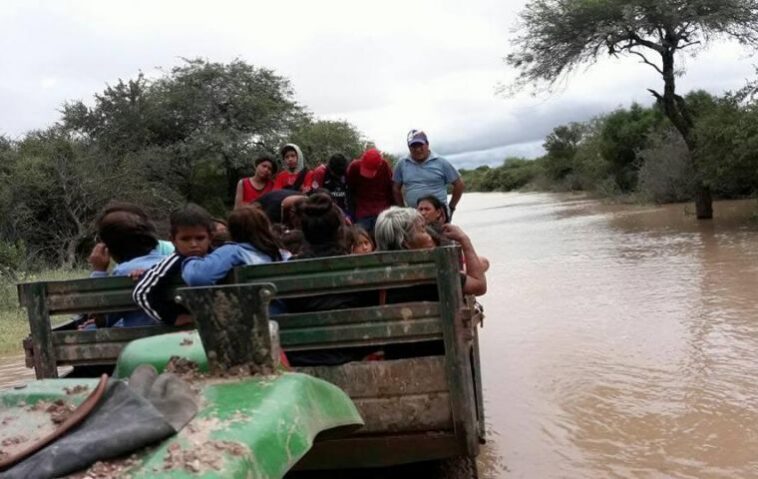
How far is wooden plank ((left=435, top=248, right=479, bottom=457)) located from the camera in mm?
2996

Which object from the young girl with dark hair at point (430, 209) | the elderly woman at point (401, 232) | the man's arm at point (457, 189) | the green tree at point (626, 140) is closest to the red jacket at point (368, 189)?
the man's arm at point (457, 189)

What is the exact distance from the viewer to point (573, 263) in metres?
13.5

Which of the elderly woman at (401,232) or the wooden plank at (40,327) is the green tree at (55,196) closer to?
the wooden plank at (40,327)

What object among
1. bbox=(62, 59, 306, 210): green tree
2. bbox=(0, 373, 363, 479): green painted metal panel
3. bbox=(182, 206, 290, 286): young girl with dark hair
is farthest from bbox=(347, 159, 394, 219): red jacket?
bbox=(62, 59, 306, 210): green tree

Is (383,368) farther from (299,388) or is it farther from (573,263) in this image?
(573,263)

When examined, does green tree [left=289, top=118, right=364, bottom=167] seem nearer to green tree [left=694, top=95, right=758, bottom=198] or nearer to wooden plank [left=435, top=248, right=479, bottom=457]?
green tree [left=694, top=95, right=758, bottom=198]

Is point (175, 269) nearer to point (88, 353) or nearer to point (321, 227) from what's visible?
point (88, 353)

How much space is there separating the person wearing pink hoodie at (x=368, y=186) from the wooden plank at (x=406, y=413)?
3249 millimetres

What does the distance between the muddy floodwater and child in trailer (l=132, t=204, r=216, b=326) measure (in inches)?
91.2

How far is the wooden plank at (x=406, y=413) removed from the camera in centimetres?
314

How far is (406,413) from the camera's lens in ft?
10.3

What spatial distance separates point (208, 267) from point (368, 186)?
3.41 metres

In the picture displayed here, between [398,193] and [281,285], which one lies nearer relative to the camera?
[281,285]

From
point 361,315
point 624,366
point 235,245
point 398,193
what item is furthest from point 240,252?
point 624,366
